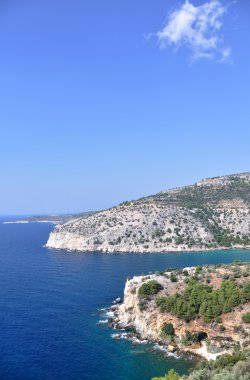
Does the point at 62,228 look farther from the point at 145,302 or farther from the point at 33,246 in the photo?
the point at 145,302

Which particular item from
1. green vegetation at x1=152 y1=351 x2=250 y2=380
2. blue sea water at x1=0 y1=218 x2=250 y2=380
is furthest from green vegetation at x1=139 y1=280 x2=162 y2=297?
green vegetation at x1=152 y1=351 x2=250 y2=380

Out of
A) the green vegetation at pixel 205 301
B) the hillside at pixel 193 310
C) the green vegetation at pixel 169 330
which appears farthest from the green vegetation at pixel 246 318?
the green vegetation at pixel 169 330

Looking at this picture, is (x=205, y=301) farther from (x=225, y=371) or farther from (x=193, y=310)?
Result: (x=225, y=371)

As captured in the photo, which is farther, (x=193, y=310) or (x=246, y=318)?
(x=193, y=310)

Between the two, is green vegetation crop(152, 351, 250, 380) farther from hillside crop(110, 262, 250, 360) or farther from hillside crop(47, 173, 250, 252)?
hillside crop(47, 173, 250, 252)

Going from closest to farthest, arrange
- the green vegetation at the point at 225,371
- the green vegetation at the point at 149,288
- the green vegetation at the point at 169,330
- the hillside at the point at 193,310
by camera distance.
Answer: the green vegetation at the point at 225,371 < the hillside at the point at 193,310 < the green vegetation at the point at 169,330 < the green vegetation at the point at 149,288

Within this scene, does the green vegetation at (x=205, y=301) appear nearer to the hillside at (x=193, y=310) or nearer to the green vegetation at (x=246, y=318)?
the hillside at (x=193, y=310)

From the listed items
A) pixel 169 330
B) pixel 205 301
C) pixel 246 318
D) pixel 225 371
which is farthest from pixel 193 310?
pixel 225 371
